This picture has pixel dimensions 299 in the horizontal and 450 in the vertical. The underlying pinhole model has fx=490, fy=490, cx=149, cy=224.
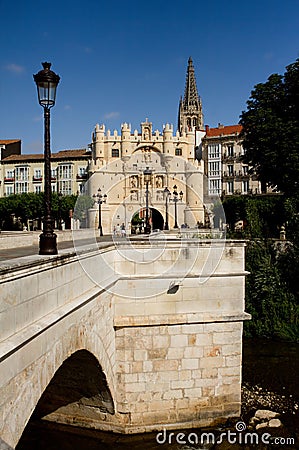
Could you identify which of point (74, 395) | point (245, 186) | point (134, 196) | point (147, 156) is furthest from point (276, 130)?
point (147, 156)

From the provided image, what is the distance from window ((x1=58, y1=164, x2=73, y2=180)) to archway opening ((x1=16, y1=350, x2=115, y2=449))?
176 feet

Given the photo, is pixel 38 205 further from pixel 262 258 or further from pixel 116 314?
pixel 116 314

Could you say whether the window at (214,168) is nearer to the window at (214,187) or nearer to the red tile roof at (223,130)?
the window at (214,187)

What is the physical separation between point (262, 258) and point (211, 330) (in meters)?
10.6

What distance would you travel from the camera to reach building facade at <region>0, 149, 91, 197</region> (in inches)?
2495

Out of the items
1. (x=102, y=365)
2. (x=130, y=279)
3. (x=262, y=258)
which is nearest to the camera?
(x=102, y=365)

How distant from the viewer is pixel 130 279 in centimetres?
1058

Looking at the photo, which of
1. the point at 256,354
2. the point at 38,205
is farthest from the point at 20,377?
the point at 38,205

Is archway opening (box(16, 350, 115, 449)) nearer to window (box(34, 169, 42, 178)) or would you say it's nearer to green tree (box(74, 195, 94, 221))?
green tree (box(74, 195, 94, 221))

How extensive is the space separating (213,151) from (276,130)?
33.2 meters

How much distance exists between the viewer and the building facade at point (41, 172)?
208 ft

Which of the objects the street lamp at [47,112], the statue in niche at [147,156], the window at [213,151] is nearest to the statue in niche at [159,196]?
the statue in niche at [147,156]

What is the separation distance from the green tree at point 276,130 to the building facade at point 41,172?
36.8 m

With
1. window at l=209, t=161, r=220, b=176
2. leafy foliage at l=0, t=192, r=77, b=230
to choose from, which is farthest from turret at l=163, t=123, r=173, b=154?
leafy foliage at l=0, t=192, r=77, b=230
